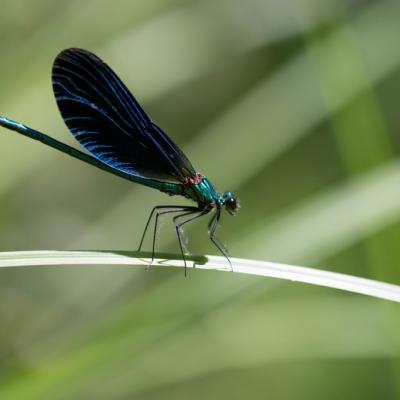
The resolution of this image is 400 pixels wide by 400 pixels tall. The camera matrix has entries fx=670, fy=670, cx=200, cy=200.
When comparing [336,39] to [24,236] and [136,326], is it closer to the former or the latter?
[136,326]

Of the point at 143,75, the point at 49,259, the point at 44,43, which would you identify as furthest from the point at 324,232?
the point at 44,43

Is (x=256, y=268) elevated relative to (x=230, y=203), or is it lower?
lower

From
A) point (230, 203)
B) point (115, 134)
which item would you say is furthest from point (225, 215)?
point (115, 134)

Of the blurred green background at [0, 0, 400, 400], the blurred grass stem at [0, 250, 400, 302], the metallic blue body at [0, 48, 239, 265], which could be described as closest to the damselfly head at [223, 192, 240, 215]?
the metallic blue body at [0, 48, 239, 265]

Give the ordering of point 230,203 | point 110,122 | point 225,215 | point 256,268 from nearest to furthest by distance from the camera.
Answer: point 256,268, point 110,122, point 230,203, point 225,215

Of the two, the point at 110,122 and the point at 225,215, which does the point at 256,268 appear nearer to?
the point at 110,122

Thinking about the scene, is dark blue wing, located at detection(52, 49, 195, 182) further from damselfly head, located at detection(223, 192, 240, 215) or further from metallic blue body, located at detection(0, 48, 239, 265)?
damselfly head, located at detection(223, 192, 240, 215)

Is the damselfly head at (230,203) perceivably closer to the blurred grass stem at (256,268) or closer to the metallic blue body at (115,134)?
the metallic blue body at (115,134)
